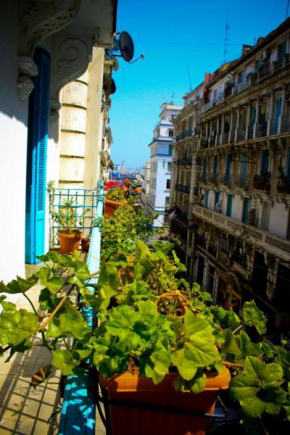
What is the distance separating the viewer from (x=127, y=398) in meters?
1.31

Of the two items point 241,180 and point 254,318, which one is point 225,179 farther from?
point 254,318

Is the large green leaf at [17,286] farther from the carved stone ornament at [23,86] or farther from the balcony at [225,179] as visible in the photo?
the balcony at [225,179]

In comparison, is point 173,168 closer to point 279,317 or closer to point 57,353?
point 279,317

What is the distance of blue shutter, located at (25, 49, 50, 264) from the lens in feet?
17.0

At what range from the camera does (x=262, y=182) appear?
19766mm

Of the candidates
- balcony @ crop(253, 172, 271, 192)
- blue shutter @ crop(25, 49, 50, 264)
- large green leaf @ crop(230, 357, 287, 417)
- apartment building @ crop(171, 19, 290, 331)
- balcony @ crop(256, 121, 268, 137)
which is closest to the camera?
large green leaf @ crop(230, 357, 287, 417)

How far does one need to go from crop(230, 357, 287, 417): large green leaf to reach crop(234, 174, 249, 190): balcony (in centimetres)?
2156

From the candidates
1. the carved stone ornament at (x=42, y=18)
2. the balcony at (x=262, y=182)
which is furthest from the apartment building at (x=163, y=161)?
the carved stone ornament at (x=42, y=18)

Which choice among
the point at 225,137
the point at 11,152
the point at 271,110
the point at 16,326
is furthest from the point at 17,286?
the point at 225,137

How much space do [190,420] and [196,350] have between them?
0.43 meters

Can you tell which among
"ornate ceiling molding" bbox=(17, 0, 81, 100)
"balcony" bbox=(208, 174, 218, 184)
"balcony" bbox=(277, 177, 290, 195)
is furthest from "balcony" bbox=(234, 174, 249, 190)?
"ornate ceiling molding" bbox=(17, 0, 81, 100)

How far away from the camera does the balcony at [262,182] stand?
1923 cm

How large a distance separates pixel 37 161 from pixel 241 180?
1923 cm

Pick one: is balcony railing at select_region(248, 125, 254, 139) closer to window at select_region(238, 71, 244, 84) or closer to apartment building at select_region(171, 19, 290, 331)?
apartment building at select_region(171, 19, 290, 331)
